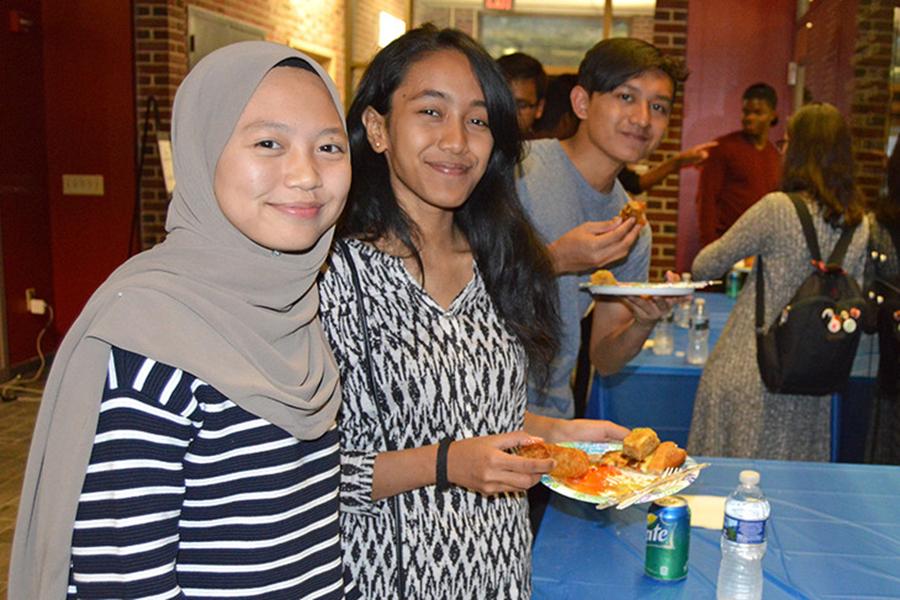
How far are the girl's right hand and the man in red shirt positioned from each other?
16.6 ft

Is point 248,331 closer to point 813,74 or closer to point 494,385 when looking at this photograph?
point 494,385

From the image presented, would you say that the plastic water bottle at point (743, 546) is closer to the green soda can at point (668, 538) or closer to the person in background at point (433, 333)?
the green soda can at point (668, 538)

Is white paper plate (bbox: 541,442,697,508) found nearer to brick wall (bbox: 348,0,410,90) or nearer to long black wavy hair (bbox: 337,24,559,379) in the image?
long black wavy hair (bbox: 337,24,559,379)

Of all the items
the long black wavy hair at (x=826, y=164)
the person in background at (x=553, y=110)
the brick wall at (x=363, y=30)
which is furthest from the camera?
the brick wall at (x=363, y=30)

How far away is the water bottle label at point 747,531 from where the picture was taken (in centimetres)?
159

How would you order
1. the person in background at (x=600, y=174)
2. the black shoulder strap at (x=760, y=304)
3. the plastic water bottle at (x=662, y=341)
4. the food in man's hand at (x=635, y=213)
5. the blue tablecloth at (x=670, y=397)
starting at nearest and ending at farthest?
the food in man's hand at (x=635, y=213), the person in background at (x=600, y=174), the black shoulder strap at (x=760, y=304), the blue tablecloth at (x=670, y=397), the plastic water bottle at (x=662, y=341)

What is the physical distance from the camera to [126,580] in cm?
96

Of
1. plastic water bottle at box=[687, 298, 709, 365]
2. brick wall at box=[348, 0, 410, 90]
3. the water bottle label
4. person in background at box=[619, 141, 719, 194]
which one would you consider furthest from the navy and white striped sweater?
brick wall at box=[348, 0, 410, 90]

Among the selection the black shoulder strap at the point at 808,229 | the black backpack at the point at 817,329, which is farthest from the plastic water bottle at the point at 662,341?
the black shoulder strap at the point at 808,229

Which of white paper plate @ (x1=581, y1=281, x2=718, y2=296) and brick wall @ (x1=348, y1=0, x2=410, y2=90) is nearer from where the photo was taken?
white paper plate @ (x1=581, y1=281, x2=718, y2=296)

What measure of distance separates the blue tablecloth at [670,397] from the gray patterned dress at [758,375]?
0.80 ft

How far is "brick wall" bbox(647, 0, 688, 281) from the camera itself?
6.91m

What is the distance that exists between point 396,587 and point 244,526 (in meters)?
0.51

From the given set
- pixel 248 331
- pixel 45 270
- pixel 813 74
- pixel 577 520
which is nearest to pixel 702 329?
pixel 577 520
